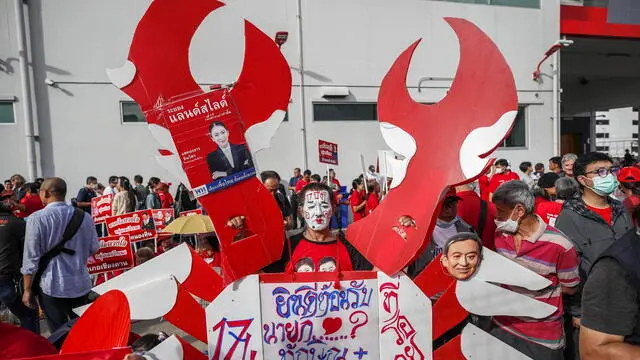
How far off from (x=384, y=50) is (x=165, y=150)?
34.1ft

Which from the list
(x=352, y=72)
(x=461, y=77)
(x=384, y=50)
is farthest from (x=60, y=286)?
(x=384, y=50)

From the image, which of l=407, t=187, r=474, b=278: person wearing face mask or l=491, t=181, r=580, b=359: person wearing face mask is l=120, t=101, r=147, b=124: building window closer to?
l=407, t=187, r=474, b=278: person wearing face mask

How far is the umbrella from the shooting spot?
4.68 meters

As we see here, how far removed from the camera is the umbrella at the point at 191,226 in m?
4.68

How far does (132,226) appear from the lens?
606cm

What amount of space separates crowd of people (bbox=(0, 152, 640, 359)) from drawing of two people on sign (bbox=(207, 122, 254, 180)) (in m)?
0.27

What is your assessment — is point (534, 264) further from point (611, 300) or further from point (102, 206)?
point (102, 206)

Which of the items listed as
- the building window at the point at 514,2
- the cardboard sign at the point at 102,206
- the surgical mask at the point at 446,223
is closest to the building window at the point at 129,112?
the cardboard sign at the point at 102,206

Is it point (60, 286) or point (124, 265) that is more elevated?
point (60, 286)

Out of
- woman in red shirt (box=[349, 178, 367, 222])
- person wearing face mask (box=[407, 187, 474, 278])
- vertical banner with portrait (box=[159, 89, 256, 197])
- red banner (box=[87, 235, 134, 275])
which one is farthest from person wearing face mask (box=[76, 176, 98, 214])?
person wearing face mask (box=[407, 187, 474, 278])

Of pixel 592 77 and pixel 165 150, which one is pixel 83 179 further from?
pixel 592 77

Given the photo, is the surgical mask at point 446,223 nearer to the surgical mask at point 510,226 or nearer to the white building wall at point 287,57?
the surgical mask at point 510,226

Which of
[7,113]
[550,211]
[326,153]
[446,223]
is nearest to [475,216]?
[446,223]

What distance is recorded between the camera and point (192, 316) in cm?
209
